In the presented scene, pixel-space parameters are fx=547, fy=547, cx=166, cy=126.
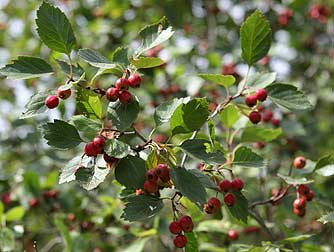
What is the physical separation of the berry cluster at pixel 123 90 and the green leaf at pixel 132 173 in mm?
225

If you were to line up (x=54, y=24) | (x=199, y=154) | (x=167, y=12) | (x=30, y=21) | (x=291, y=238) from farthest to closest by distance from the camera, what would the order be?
1. (x=30, y=21)
2. (x=167, y=12)
3. (x=291, y=238)
4. (x=54, y=24)
5. (x=199, y=154)

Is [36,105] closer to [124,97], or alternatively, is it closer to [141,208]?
[124,97]

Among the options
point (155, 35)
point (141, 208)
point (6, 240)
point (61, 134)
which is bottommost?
point (6, 240)

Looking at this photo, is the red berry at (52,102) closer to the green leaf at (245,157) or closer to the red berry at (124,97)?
the red berry at (124,97)

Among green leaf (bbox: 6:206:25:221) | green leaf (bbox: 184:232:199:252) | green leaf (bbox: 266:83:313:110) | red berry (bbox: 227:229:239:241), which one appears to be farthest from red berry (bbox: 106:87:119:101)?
green leaf (bbox: 6:206:25:221)

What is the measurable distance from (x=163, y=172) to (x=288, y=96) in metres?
0.80

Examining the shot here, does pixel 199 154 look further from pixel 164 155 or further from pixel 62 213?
pixel 62 213

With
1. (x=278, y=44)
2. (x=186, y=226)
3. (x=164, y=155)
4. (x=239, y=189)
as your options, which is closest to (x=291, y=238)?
(x=239, y=189)

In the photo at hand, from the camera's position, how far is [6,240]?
3.13m

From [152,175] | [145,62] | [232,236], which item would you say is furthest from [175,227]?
[232,236]

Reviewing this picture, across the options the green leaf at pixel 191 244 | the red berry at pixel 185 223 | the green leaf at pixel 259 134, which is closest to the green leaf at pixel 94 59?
the red berry at pixel 185 223

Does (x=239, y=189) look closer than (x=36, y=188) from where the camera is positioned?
Yes

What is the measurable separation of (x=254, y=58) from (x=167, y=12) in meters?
3.15

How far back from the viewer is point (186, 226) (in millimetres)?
2123
